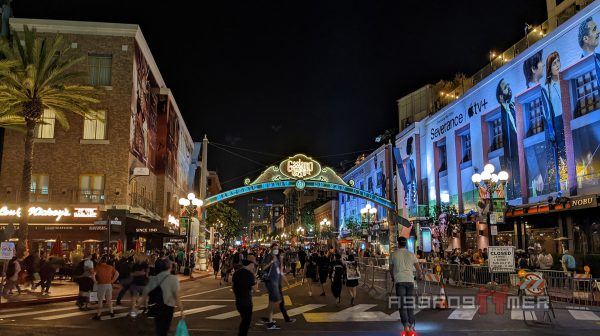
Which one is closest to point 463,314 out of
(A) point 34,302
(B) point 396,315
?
(B) point 396,315

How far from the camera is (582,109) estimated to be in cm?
2634

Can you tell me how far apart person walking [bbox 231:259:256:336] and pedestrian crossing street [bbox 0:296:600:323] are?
12.6 feet

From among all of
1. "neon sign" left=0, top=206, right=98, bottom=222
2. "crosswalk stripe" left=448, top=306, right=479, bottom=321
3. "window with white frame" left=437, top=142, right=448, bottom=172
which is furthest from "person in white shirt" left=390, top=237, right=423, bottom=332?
"window with white frame" left=437, top=142, right=448, bottom=172

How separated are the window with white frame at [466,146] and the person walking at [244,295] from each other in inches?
1203

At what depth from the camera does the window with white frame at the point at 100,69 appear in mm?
32812

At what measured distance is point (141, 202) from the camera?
36.4 m

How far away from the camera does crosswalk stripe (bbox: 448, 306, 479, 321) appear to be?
13708 mm

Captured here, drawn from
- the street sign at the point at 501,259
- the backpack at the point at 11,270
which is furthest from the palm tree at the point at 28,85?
the street sign at the point at 501,259

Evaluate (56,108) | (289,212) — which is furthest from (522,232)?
(289,212)

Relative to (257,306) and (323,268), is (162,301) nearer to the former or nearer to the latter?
(257,306)

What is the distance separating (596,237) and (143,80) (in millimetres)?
28931

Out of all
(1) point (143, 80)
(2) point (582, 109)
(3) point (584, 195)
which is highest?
(1) point (143, 80)

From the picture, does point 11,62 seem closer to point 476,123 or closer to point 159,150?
point 159,150

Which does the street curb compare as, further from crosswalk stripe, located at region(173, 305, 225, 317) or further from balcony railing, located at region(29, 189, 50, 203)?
balcony railing, located at region(29, 189, 50, 203)
